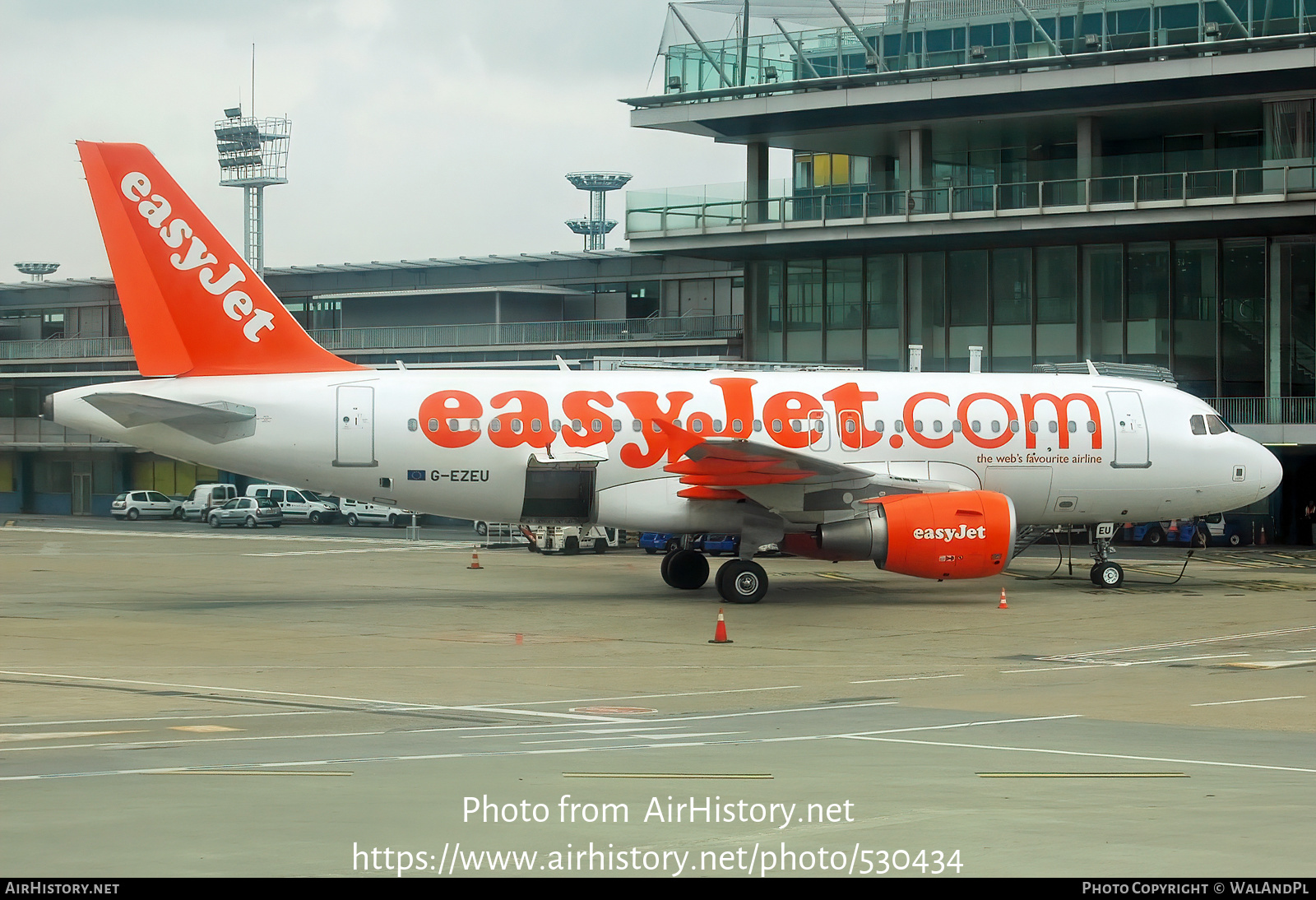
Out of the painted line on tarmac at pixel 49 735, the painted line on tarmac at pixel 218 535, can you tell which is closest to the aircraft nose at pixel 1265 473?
the painted line on tarmac at pixel 49 735

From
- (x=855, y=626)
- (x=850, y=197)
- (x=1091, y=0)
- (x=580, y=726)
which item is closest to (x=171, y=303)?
(x=855, y=626)

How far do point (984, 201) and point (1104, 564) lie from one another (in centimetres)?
2080

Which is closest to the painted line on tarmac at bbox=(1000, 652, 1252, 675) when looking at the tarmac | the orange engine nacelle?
the tarmac

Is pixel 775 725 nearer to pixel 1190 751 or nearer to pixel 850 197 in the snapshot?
pixel 1190 751

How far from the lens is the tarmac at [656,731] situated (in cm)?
746

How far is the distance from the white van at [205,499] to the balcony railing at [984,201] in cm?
3030

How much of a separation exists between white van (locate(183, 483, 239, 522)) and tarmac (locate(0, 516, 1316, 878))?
1642 inches

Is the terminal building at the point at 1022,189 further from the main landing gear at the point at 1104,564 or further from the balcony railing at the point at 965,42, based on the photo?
the main landing gear at the point at 1104,564

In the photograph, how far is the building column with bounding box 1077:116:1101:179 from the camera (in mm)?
48188

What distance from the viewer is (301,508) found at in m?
68.2

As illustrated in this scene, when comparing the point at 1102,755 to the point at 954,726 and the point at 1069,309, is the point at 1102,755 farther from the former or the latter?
the point at 1069,309

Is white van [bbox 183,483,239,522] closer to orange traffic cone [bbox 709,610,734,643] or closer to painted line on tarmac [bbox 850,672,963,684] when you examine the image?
orange traffic cone [bbox 709,610,734,643]
